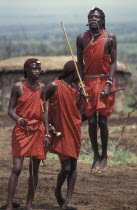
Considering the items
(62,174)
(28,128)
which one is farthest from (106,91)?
(28,128)

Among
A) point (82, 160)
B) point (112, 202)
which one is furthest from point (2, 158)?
point (112, 202)

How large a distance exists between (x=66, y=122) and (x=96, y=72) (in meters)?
1.62

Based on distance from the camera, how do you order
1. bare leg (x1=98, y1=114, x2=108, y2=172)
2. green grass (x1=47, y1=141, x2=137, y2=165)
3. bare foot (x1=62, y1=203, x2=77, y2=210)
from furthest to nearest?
green grass (x1=47, y1=141, x2=137, y2=165) → bare leg (x1=98, y1=114, x2=108, y2=172) → bare foot (x1=62, y1=203, x2=77, y2=210)

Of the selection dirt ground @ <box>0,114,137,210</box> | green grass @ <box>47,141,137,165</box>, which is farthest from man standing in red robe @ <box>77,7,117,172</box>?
green grass @ <box>47,141,137,165</box>

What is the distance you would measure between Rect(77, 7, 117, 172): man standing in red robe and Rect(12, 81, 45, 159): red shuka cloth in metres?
1.85

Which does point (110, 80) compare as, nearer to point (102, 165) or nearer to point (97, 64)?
point (97, 64)

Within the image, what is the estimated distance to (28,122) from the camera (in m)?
8.26

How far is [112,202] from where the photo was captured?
9109 mm

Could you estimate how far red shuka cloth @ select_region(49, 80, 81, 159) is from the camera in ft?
28.3

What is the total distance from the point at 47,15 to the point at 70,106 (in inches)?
7093

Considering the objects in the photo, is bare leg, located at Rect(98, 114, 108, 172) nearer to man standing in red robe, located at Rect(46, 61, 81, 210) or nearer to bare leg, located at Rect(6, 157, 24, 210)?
man standing in red robe, located at Rect(46, 61, 81, 210)

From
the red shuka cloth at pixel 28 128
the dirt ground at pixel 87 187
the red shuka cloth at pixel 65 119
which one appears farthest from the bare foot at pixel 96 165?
the red shuka cloth at pixel 28 128

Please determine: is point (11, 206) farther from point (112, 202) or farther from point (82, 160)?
point (82, 160)

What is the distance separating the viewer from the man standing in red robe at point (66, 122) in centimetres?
863
